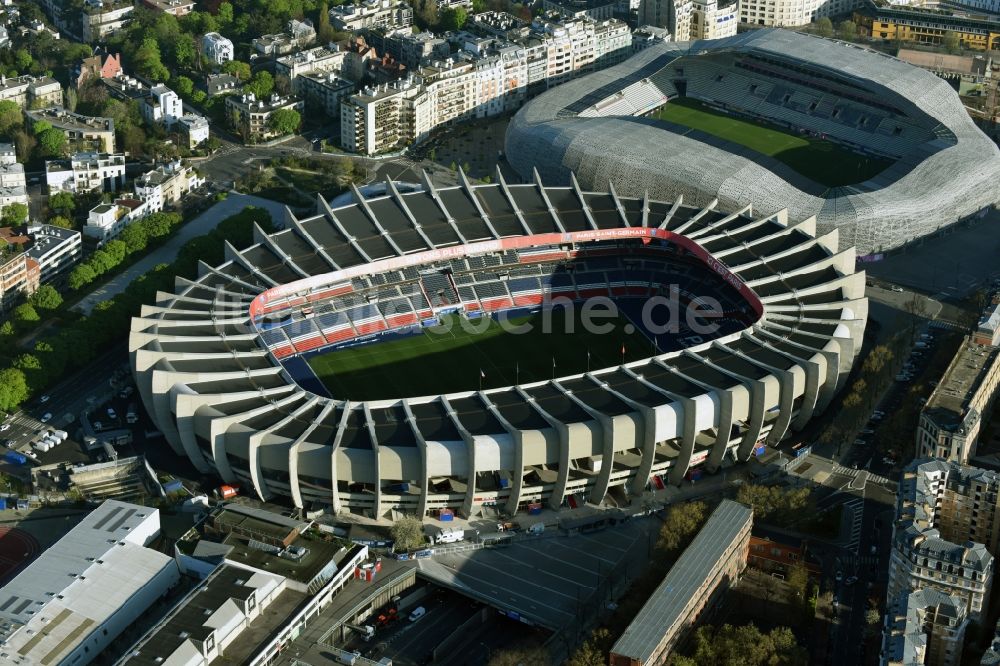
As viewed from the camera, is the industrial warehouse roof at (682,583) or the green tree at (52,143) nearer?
the industrial warehouse roof at (682,583)

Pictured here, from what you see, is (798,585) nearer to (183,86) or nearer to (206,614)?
(206,614)

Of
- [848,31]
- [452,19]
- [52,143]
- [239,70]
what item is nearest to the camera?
[52,143]

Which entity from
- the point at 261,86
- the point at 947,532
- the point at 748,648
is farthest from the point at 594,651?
the point at 261,86

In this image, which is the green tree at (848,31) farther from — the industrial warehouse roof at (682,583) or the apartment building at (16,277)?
the industrial warehouse roof at (682,583)

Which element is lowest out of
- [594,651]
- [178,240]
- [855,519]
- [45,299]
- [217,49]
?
[855,519]

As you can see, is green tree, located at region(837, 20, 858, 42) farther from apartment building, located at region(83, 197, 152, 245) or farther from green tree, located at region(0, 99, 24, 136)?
green tree, located at region(0, 99, 24, 136)

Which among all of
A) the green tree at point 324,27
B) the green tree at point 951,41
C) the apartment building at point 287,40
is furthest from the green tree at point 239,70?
the green tree at point 951,41
